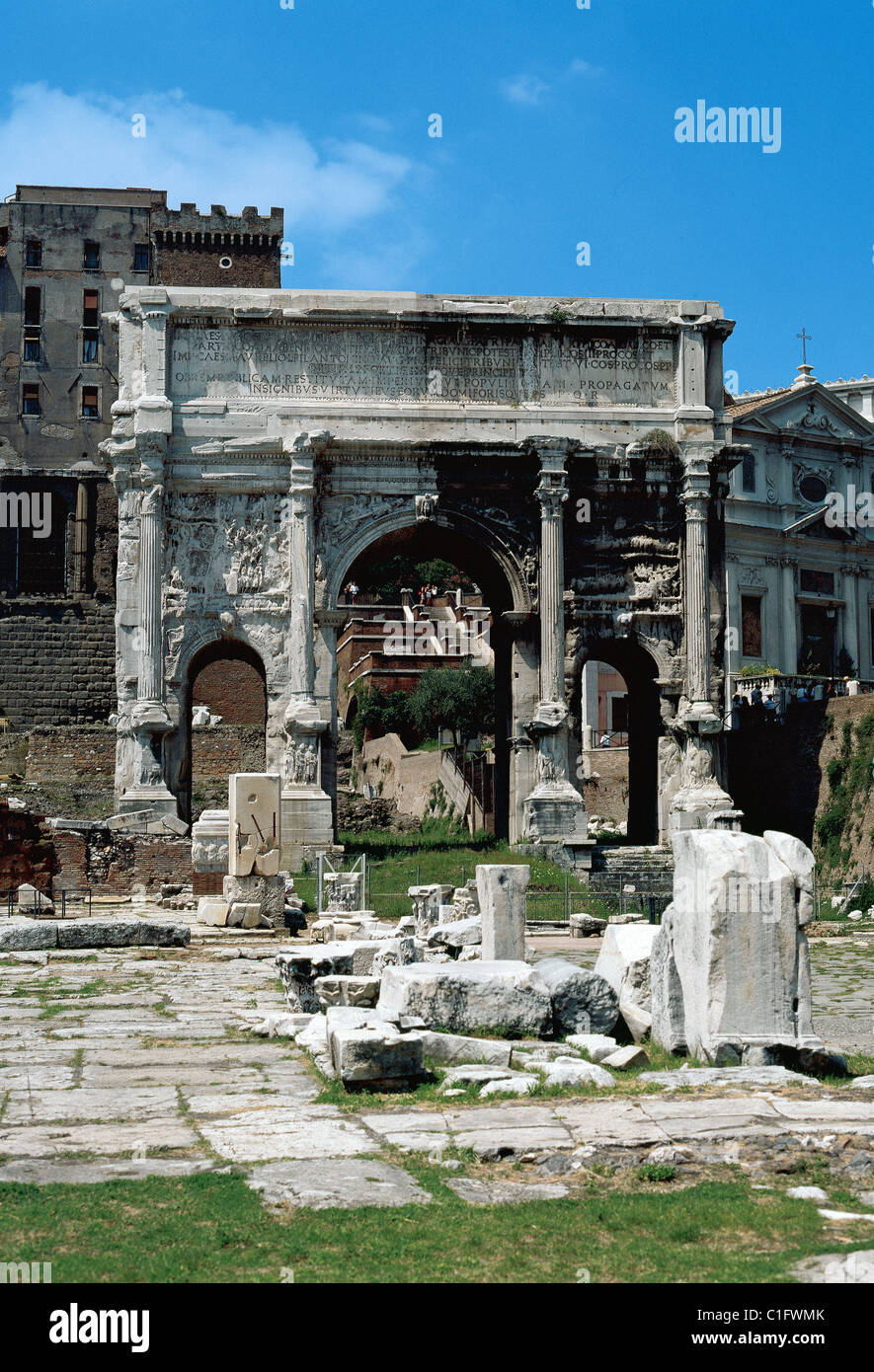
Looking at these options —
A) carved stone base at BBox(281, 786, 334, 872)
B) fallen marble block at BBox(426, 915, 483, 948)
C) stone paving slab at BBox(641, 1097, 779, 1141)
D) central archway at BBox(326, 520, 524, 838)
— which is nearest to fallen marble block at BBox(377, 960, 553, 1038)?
stone paving slab at BBox(641, 1097, 779, 1141)

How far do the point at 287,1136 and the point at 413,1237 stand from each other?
181 centimetres

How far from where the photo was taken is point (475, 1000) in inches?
373

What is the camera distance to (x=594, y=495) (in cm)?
2780

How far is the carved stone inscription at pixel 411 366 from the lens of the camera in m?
27.0

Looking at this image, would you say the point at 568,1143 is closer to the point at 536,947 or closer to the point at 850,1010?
the point at 850,1010

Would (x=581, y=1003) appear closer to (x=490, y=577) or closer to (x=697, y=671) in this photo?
(x=697, y=671)

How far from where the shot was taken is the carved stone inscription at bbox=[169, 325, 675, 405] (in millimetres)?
27047

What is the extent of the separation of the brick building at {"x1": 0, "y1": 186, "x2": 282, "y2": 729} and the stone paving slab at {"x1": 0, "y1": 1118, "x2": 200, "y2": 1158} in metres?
43.2

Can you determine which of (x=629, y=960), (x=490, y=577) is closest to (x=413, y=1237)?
(x=629, y=960)

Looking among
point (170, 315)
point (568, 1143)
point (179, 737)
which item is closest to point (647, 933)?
point (568, 1143)

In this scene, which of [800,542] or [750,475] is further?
[800,542]

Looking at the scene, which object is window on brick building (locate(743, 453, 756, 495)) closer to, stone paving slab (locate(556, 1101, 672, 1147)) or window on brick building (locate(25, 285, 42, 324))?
window on brick building (locate(25, 285, 42, 324))

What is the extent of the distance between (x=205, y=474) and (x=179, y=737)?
4464 mm

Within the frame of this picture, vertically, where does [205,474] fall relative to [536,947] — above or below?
above
